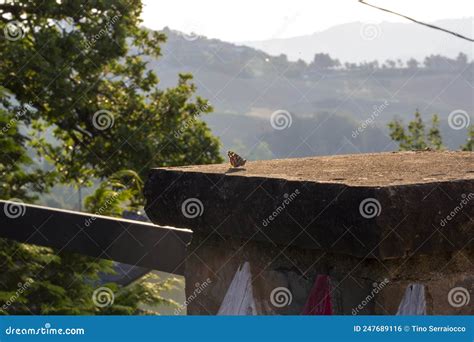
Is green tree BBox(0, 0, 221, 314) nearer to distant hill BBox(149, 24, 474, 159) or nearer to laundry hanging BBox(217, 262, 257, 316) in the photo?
laundry hanging BBox(217, 262, 257, 316)

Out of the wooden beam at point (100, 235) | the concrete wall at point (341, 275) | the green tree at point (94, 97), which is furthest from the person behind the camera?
the green tree at point (94, 97)

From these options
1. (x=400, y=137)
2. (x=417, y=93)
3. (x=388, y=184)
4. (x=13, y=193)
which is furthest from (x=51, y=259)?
(x=417, y=93)

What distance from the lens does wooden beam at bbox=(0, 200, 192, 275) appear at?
2.54m

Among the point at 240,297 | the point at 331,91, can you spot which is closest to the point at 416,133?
the point at 240,297

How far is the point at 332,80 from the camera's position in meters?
187

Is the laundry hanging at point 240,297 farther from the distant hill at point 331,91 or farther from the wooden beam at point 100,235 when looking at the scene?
the distant hill at point 331,91

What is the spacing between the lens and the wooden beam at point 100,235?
2.54 metres

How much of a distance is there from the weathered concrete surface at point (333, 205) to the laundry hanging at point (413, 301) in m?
0.09

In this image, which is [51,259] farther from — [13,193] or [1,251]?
[13,193]

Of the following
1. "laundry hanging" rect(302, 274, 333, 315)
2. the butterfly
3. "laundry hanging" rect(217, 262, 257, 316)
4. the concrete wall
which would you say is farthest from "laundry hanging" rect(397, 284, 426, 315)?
the butterfly

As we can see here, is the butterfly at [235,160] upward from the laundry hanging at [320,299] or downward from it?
upward

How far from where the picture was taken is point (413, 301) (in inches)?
70.1

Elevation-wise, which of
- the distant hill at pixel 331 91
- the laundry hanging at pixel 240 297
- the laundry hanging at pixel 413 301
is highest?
the distant hill at pixel 331 91

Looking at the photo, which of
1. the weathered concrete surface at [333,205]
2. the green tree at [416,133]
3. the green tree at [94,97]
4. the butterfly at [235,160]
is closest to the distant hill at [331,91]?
the green tree at [416,133]
